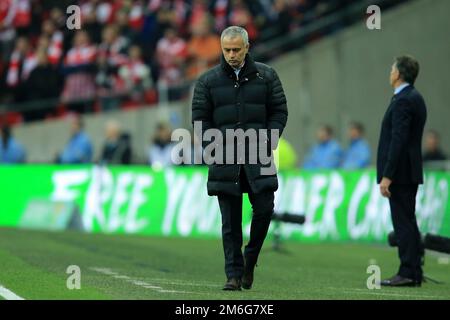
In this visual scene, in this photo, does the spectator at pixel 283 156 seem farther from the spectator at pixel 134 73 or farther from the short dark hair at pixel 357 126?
the spectator at pixel 134 73

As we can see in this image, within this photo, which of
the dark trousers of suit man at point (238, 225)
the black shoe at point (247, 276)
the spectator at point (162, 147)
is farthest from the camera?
the spectator at point (162, 147)

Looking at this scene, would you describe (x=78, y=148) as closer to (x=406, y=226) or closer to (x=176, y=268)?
(x=176, y=268)

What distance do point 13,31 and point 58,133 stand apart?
4.37 m

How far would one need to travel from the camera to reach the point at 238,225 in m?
12.2

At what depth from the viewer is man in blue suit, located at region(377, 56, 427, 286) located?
43.9ft

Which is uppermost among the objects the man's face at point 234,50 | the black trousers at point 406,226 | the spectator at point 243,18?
the spectator at point 243,18

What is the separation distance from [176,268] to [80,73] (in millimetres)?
15381

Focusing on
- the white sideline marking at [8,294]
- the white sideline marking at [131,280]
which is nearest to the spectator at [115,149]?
the white sideline marking at [131,280]

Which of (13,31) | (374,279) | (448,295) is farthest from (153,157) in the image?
(448,295)

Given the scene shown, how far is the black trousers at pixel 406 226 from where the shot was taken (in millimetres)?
13484

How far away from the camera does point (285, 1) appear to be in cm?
2784

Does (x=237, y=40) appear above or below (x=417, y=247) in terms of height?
above

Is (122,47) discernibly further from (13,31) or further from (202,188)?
(202,188)

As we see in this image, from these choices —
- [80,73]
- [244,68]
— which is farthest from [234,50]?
[80,73]
